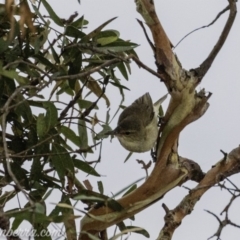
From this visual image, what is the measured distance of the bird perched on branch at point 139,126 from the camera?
1293 millimetres

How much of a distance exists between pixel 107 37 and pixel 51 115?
171mm

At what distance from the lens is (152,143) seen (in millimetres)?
1276

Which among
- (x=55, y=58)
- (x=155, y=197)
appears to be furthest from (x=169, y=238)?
(x=55, y=58)

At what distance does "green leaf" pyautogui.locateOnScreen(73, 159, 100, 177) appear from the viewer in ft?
3.61

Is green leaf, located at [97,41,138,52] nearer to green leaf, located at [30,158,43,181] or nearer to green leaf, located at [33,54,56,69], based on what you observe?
green leaf, located at [33,54,56,69]

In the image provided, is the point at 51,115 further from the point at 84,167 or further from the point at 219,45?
the point at 219,45

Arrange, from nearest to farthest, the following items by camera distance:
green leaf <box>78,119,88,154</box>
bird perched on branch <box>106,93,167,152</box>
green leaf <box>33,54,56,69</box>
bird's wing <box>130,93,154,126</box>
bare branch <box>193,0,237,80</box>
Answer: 1. bare branch <box>193,0,237,80</box>
2. green leaf <box>33,54,56,69</box>
3. green leaf <box>78,119,88,154</box>
4. bird perched on branch <box>106,93,167,152</box>
5. bird's wing <box>130,93,154,126</box>

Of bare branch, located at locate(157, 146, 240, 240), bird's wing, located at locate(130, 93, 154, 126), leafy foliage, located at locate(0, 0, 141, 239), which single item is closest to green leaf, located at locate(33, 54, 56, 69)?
leafy foliage, located at locate(0, 0, 141, 239)

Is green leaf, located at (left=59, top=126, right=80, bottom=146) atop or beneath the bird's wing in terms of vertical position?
beneath

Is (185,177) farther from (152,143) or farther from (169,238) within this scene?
(152,143)

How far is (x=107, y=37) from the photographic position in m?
1.10

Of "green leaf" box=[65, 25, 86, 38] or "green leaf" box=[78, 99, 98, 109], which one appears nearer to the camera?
"green leaf" box=[65, 25, 86, 38]

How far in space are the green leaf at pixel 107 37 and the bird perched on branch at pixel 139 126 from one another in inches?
6.0

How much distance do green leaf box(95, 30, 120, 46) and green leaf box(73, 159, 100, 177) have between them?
0.20 metres
